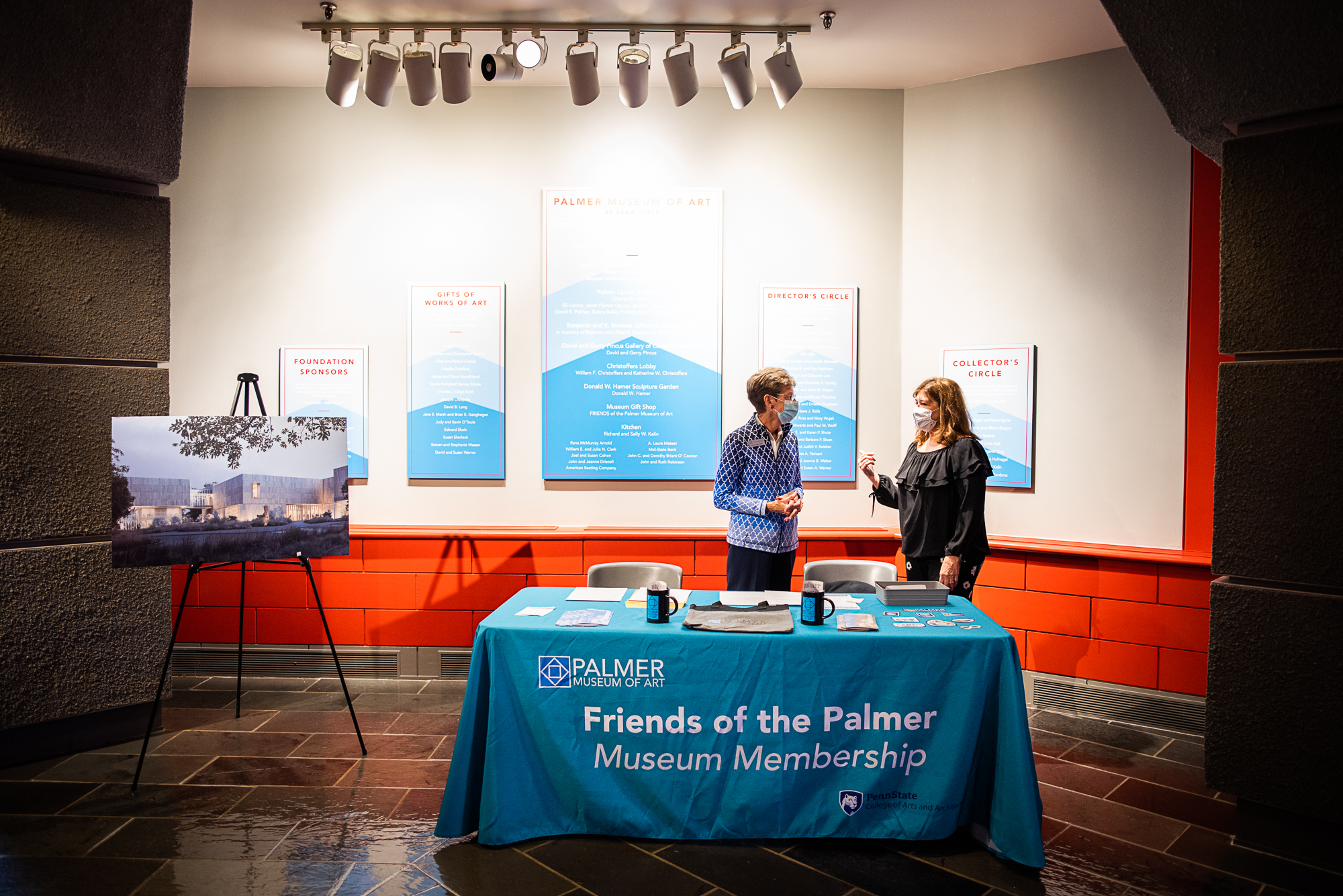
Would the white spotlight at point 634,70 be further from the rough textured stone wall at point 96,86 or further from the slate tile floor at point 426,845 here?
the slate tile floor at point 426,845

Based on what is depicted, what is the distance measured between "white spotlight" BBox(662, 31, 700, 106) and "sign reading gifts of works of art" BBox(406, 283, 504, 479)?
1558mm

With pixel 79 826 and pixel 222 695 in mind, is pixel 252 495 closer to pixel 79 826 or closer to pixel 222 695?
pixel 79 826

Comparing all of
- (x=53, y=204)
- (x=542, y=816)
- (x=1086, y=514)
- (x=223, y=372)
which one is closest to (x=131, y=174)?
(x=53, y=204)

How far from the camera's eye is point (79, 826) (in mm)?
2746

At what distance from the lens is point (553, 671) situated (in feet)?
8.50

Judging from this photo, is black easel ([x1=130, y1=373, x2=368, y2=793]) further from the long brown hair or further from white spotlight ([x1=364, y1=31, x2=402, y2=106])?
the long brown hair

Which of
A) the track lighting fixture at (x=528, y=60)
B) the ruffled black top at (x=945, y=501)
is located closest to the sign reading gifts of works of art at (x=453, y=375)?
the track lighting fixture at (x=528, y=60)

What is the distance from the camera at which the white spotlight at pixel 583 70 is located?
154 inches

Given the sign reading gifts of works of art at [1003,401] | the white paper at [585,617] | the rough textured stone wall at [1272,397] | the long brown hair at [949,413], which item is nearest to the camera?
the rough textured stone wall at [1272,397]

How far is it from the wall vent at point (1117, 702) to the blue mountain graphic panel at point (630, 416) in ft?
7.36

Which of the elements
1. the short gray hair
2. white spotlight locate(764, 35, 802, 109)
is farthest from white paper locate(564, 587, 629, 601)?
white spotlight locate(764, 35, 802, 109)

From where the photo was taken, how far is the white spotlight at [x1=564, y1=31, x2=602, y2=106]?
154 inches

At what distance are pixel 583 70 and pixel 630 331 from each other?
1466 millimetres

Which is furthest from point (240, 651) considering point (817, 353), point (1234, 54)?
point (1234, 54)
